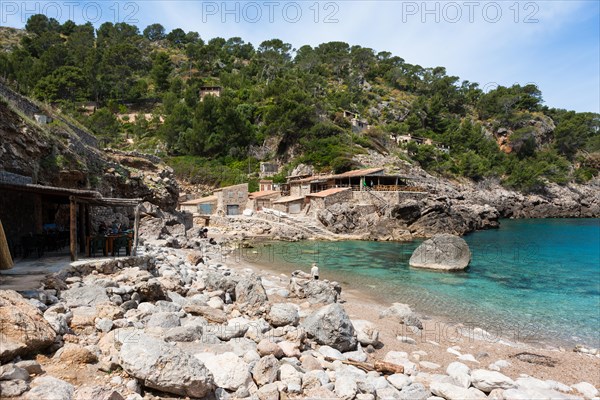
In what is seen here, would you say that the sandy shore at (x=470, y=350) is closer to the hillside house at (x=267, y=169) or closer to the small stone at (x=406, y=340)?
the small stone at (x=406, y=340)

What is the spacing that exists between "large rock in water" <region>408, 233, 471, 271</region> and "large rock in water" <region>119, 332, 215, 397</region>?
2098 cm

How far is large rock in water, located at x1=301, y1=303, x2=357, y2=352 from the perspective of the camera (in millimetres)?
7973

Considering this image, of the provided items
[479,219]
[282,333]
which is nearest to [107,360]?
[282,333]

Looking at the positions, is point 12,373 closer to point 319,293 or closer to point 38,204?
point 319,293

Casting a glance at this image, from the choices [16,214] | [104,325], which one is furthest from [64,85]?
[104,325]

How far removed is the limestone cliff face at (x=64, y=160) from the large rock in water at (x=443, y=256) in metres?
18.9

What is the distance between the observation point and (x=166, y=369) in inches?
173

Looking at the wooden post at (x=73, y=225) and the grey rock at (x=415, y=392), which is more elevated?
the wooden post at (x=73, y=225)

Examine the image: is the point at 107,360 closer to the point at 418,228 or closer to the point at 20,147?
the point at 20,147

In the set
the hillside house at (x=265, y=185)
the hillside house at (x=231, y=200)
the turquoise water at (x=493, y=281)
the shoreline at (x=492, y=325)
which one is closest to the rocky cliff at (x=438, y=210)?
the turquoise water at (x=493, y=281)

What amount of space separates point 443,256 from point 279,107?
4289 cm

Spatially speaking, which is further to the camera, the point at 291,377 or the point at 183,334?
the point at 183,334

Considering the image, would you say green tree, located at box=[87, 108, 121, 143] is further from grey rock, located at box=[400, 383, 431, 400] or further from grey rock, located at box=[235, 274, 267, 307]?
grey rock, located at box=[400, 383, 431, 400]

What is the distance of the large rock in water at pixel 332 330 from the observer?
7.97 meters
